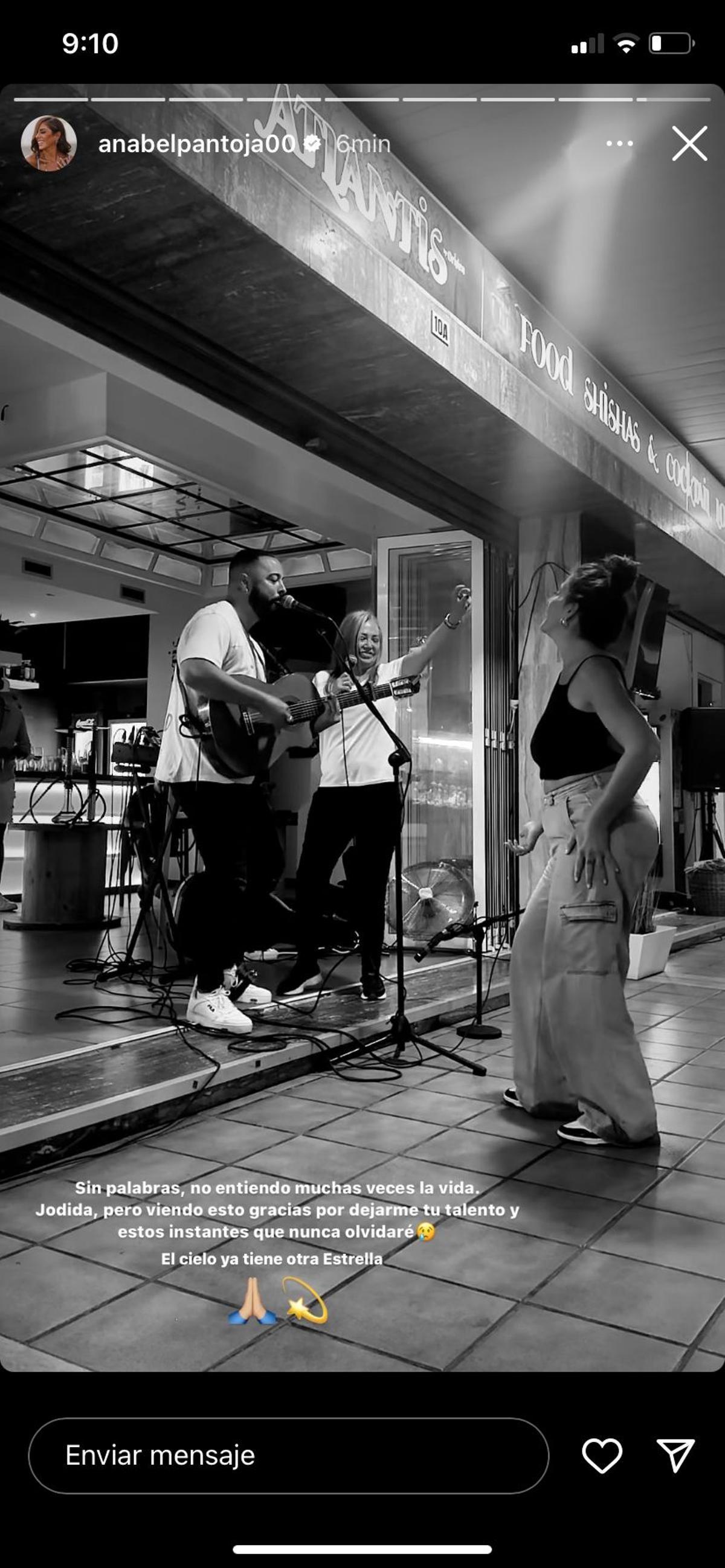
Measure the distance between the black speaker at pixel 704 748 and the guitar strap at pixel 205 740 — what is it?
6498 mm

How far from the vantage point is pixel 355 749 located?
3729mm

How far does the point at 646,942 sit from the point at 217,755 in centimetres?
314

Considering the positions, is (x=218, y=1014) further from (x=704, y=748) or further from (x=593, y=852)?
(x=704, y=748)

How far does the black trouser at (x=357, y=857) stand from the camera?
3.72 m

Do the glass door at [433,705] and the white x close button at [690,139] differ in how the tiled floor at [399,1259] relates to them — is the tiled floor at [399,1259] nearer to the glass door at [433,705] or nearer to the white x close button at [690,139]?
the white x close button at [690,139]

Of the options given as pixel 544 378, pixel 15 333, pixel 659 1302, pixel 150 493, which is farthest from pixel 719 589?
pixel 659 1302

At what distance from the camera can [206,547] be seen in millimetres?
9781

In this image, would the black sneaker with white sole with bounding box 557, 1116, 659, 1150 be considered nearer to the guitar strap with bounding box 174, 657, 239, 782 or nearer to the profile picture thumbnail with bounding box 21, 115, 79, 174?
the guitar strap with bounding box 174, 657, 239, 782

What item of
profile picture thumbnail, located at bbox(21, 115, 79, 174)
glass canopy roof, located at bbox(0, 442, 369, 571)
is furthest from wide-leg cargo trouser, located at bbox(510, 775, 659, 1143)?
glass canopy roof, located at bbox(0, 442, 369, 571)

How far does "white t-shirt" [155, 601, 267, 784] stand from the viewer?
293 centimetres
